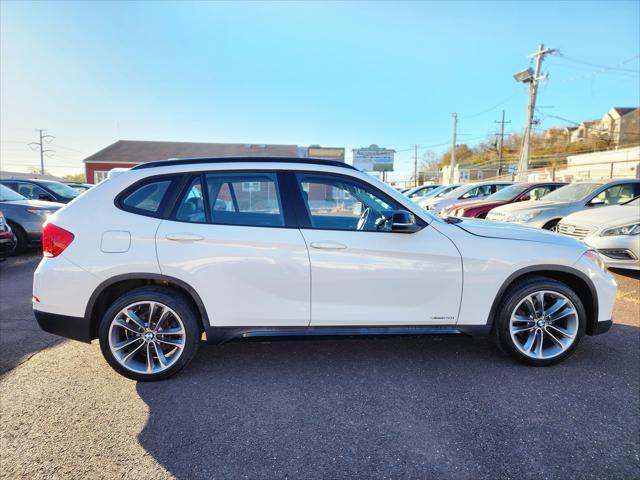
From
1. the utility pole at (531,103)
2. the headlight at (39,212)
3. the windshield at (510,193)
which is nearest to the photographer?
the headlight at (39,212)

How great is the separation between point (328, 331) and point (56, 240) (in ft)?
7.37

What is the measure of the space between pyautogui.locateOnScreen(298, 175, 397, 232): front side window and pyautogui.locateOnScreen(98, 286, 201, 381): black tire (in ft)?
4.08

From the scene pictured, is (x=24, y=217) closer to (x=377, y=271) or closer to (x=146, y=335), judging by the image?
(x=146, y=335)

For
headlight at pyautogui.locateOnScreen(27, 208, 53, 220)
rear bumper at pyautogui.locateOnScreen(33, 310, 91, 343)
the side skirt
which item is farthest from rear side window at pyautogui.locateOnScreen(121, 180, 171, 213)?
headlight at pyautogui.locateOnScreen(27, 208, 53, 220)

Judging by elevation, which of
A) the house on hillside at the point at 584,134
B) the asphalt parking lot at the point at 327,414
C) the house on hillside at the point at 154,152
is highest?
the house on hillside at the point at 584,134

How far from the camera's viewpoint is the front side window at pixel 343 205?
2902 millimetres

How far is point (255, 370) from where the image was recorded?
3.00 meters

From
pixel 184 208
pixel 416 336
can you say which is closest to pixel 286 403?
pixel 416 336

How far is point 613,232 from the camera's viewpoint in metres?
5.48

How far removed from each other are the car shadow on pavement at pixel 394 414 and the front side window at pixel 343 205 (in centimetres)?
125

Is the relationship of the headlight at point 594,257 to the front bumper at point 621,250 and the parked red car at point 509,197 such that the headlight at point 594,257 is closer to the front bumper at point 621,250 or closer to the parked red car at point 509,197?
the front bumper at point 621,250

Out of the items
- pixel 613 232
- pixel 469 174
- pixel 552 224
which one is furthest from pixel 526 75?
pixel 469 174

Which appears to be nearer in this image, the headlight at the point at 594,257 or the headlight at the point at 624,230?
the headlight at the point at 594,257

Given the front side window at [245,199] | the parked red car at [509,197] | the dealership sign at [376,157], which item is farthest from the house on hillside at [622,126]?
the front side window at [245,199]
